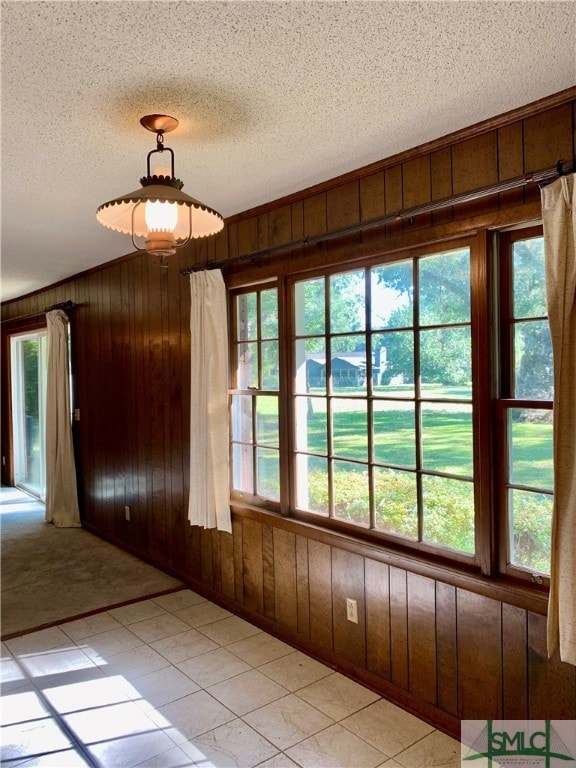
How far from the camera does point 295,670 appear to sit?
2.85 m

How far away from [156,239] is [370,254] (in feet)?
3.56

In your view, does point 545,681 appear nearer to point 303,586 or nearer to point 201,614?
point 303,586

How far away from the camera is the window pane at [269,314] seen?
328 centimetres

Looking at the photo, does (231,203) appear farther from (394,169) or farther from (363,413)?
(363,413)

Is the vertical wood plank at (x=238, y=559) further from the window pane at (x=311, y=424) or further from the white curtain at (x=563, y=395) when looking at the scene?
the white curtain at (x=563, y=395)

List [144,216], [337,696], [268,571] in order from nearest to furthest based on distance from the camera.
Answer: [144,216]
[337,696]
[268,571]

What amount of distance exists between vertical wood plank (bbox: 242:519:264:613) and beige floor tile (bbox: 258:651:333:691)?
0.44m

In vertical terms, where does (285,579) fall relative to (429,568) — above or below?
below

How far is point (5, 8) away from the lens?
4.74ft

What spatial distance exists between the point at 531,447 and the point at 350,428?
3.06ft

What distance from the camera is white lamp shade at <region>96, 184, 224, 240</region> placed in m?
1.84

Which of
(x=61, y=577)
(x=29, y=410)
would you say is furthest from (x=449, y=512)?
(x=29, y=410)

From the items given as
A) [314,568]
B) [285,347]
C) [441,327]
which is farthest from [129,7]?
[314,568]

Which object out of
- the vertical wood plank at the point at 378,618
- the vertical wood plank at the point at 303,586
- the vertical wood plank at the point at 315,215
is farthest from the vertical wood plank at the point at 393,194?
the vertical wood plank at the point at 303,586
